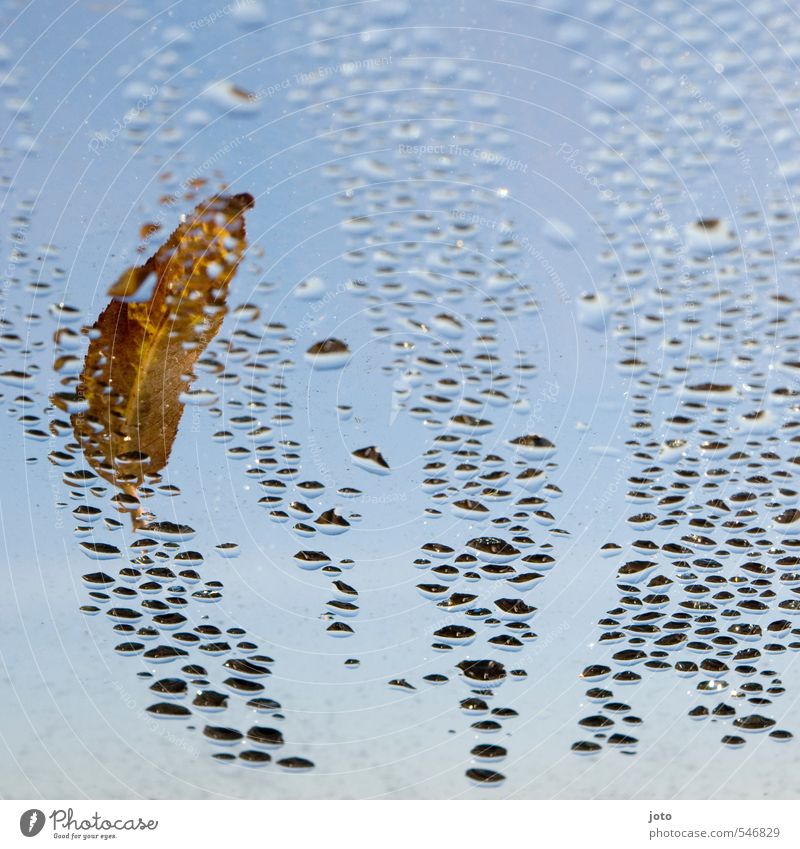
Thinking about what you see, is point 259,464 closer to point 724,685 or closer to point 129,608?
point 129,608

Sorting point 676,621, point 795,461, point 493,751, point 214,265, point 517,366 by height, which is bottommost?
point 493,751

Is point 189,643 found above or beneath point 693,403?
beneath

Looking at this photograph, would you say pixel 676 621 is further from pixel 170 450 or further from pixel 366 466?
pixel 170 450

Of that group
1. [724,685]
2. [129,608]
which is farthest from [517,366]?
[129,608]

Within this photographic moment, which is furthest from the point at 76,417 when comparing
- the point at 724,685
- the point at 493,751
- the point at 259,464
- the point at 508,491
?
the point at 724,685

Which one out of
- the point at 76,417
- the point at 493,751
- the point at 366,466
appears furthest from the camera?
the point at 76,417

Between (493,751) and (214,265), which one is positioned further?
(214,265)

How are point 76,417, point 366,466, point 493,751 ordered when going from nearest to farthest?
point 493,751
point 366,466
point 76,417
